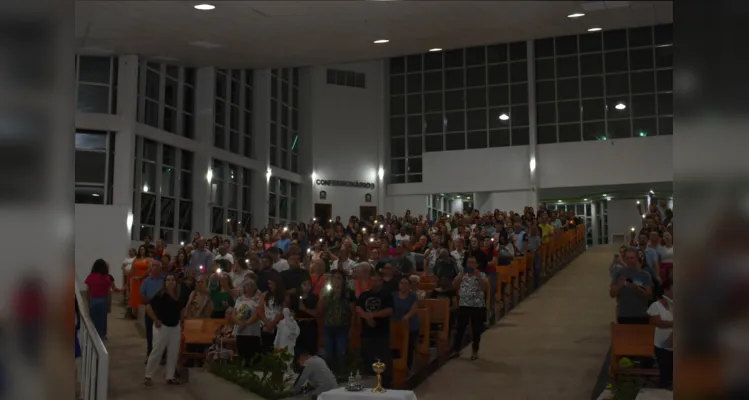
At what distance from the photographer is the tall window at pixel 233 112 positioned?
993 inches

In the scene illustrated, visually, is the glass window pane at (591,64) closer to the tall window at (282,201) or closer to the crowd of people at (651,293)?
the tall window at (282,201)

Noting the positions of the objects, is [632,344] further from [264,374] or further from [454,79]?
[454,79]

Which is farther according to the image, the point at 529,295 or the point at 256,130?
the point at 256,130

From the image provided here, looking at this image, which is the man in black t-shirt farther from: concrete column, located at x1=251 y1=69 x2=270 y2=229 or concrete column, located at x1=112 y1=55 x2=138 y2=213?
concrete column, located at x1=251 y1=69 x2=270 y2=229

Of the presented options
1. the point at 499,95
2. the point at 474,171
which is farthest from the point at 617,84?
the point at 474,171

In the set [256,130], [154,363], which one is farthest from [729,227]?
[256,130]

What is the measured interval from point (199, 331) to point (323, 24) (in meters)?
9.71

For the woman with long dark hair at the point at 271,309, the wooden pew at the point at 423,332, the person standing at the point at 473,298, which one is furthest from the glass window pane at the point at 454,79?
the woman with long dark hair at the point at 271,309

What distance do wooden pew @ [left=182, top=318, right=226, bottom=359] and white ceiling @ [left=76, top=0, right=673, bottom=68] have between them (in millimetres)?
7508

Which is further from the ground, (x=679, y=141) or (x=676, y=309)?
(x=679, y=141)

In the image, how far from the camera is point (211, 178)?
24188 millimetres

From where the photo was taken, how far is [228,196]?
25484 mm

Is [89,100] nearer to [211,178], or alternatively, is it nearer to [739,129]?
[211,178]

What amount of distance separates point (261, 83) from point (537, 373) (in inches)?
775
